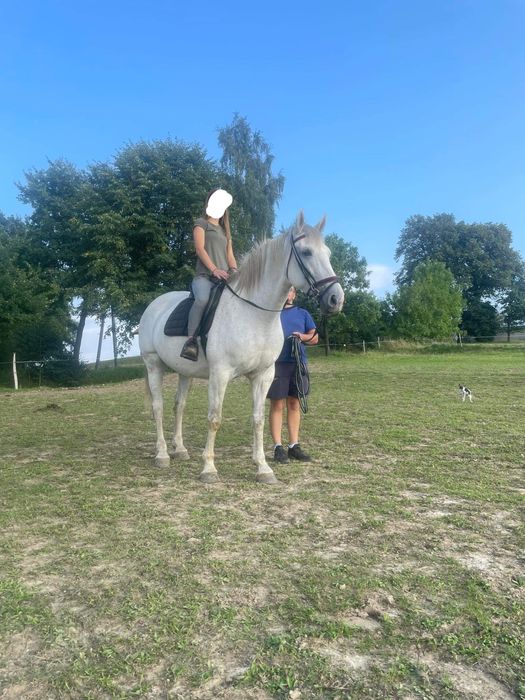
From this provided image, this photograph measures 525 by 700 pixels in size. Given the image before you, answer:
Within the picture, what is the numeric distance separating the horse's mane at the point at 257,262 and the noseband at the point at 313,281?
24cm

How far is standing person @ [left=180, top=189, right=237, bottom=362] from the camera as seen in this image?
5062mm

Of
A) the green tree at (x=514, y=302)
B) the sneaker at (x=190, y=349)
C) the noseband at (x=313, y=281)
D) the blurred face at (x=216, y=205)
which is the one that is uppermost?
the green tree at (x=514, y=302)

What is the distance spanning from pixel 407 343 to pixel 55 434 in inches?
1374

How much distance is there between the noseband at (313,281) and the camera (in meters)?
4.26

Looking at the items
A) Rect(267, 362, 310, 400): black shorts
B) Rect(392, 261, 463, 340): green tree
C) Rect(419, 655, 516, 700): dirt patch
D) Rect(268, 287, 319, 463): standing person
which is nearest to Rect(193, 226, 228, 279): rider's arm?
Rect(268, 287, 319, 463): standing person

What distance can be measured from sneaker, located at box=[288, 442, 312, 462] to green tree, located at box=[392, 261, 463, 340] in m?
37.2

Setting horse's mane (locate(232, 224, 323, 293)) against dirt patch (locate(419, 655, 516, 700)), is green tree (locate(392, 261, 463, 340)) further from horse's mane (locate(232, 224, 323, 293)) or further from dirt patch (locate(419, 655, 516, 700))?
dirt patch (locate(419, 655, 516, 700))

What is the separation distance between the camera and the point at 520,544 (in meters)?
3.02

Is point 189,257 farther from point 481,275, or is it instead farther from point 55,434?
point 481,275

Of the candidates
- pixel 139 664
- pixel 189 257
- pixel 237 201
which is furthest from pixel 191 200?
pixel 139 664

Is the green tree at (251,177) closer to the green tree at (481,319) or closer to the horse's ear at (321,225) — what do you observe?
the horse's ear at (321,225)

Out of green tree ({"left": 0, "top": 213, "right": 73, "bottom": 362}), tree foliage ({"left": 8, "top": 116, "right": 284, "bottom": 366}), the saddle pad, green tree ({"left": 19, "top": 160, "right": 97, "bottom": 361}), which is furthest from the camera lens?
green tree ({"left": 19, "top": 160, "right": 97, "bottom": 361})

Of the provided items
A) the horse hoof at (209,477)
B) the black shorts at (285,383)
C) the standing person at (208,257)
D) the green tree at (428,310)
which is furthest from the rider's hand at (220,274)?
the green tree at (428,310)

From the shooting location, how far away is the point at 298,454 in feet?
18.6
